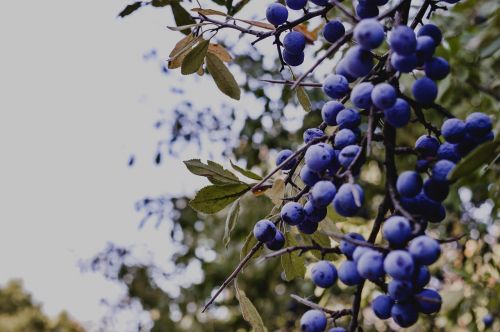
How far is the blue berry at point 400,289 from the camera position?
0.65 meters

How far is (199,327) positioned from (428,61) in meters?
4.73

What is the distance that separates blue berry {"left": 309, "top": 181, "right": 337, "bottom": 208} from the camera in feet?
2.35

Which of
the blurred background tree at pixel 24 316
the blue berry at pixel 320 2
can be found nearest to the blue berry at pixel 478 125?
the blue berry at pixel 320 2

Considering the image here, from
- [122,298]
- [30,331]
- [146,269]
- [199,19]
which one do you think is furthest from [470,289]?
[30,331]

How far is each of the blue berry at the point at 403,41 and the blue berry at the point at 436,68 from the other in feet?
0.22

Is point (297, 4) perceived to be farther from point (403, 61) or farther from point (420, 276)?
point (420, 276)

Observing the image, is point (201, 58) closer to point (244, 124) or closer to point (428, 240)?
point (428, 240)

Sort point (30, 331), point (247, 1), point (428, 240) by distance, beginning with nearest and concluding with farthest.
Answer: point (428, 240) → point (247, 1) → point (30, 331)

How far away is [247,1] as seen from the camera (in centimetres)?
133

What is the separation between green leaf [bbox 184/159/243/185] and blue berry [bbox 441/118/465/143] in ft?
1.35

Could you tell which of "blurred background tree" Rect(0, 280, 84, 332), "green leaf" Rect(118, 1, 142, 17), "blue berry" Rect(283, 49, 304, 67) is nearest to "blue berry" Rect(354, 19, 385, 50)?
"blue berry" Rect(283, 49, 304, 67)

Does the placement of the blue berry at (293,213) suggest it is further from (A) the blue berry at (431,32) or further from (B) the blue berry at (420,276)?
(A) the blue berry at (431,32)

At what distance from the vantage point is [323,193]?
0.72 m

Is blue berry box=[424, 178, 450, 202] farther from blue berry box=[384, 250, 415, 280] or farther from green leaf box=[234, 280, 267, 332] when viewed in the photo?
green leaf box=[234, 280, 267, 332]
